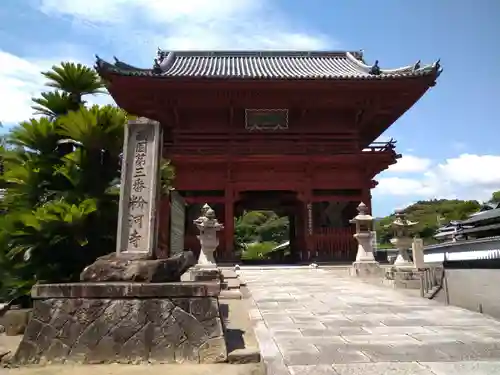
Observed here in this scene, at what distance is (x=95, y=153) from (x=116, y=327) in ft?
11.7

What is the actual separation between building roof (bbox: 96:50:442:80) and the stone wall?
12175 mm

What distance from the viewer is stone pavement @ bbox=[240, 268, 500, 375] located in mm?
3754

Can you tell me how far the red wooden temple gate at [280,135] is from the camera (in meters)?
17.0

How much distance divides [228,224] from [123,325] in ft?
40.5

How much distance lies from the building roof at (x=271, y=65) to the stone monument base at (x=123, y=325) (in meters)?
14.5

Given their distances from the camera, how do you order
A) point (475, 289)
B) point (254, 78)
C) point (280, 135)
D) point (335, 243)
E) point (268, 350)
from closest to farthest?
point (268, 350)
point (475, 289)
point (335, 243)
point (254, 78)
point (280, 135)

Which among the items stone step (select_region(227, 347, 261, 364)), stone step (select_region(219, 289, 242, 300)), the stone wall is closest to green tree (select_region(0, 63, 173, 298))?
stone step (select_region(219, 289, 242, 300))

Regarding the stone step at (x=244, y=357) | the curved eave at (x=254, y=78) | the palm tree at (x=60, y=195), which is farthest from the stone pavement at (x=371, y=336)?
the curved eave at (x=254, y=78)

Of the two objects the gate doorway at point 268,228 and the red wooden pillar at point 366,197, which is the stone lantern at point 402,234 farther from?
the gate doorway at point 268,228

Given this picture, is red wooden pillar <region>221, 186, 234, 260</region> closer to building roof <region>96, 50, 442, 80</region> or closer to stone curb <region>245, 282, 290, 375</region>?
building roof <region>96, 50, 442, 80</region>

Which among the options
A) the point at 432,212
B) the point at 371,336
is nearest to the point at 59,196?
the point at 371,336

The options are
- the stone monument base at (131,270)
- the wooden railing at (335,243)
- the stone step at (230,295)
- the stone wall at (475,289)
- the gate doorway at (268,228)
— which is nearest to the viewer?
the stone monument base at (131,270)

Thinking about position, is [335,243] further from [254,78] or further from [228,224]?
[254,78]

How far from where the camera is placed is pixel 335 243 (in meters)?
16.8
